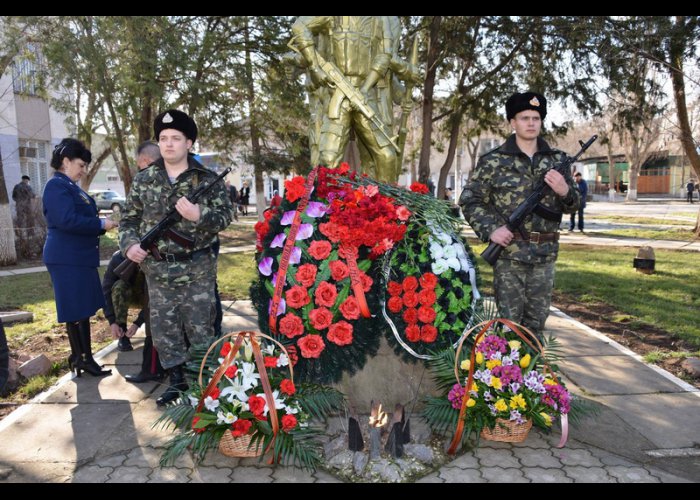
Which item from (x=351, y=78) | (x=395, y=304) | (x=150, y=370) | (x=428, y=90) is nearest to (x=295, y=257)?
(x=395, y=304)

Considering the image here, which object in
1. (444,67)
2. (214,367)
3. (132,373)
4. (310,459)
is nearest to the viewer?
(310,459)

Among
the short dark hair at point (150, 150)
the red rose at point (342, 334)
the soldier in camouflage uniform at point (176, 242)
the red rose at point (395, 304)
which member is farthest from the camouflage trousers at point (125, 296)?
the red rose at point (395, 304)

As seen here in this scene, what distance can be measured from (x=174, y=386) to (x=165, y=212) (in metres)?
1.26

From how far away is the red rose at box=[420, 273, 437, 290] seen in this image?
11.8 feet

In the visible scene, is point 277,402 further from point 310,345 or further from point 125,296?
point 125,296

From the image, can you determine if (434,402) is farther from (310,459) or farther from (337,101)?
(337,101)

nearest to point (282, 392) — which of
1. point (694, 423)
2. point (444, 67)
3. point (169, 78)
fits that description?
point (694, 423)

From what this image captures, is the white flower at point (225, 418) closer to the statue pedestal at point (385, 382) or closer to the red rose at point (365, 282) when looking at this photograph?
the statue pedestal at point (385, 382)

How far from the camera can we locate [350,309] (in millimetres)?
3461

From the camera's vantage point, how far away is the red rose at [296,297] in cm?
347

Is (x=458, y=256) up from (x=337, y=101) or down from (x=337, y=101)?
down

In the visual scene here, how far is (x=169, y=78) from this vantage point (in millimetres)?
11602

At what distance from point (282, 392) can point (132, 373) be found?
2107mm

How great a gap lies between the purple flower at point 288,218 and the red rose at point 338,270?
→ 46 centimetres
